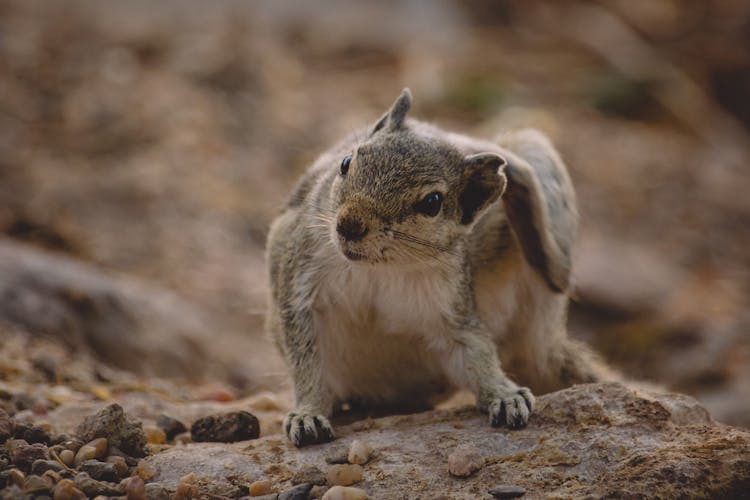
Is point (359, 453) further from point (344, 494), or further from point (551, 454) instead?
point (551, 454)

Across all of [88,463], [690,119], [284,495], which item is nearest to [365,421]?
[284,495]

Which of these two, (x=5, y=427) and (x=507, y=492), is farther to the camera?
(x=5, y=427)

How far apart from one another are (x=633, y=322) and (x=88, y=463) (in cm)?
683

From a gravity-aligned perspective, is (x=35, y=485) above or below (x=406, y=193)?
below

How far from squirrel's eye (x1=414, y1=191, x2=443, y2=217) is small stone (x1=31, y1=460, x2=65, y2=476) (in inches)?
75.5

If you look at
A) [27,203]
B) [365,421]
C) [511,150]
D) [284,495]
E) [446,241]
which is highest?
[27,203]

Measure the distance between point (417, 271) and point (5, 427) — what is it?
2.01 metres

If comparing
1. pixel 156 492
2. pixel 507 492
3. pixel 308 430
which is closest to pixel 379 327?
pixel 308 430

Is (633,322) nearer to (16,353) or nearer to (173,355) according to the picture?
(173,355)

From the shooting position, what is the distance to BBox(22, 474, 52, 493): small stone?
3375 millimetres

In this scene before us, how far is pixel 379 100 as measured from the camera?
43.0 feet

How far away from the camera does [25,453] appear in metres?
3.66

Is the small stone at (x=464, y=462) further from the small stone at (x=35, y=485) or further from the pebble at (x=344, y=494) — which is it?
the small stone at (x=35, y=485)

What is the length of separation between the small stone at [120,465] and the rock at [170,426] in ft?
2.27
